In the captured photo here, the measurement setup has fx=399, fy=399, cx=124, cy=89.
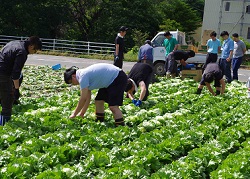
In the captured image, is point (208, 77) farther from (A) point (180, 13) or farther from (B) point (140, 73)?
(A) point (180, 13)

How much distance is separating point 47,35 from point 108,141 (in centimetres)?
3116

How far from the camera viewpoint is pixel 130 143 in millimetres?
5848

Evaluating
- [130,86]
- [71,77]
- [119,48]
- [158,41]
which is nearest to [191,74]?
Result: [158,41]

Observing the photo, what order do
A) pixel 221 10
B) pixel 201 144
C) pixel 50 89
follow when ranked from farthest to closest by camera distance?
pixel 221 10 → pixel 50 89 → pixel 201 144

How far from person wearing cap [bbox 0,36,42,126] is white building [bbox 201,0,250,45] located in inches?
1351

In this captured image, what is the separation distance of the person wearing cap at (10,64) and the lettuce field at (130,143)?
12.5 inches

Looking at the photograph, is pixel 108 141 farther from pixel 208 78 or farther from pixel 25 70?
pixel 25 70

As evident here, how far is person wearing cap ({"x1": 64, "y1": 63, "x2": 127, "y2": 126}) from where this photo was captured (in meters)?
6.41

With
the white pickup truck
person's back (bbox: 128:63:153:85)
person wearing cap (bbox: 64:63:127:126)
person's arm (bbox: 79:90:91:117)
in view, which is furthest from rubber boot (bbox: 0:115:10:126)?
the white pickup truck

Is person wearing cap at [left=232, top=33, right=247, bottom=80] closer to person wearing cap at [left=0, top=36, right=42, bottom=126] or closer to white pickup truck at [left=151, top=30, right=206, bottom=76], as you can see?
white pickup truck at [left=151, top=30, right=206, bottom=76]

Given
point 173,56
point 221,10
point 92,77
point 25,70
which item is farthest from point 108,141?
point 221,10

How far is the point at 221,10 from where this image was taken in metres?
39.7

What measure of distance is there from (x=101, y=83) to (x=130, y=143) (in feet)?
4.29

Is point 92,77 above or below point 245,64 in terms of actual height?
above
